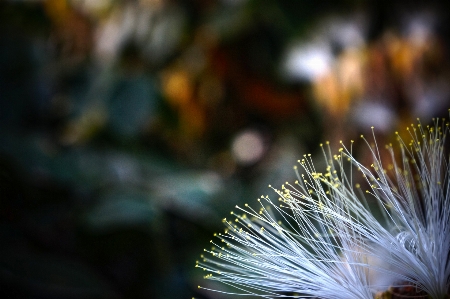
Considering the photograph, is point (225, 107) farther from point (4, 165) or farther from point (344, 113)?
point (4, 165)

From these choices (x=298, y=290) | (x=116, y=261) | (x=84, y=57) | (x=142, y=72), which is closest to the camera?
(x=298, y=290)

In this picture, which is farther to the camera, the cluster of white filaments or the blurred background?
the blurred background

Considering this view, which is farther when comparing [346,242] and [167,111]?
[167,111]

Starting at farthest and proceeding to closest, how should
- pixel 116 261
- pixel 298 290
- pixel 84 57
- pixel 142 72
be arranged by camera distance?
pixel 84 57
pixel 142 72
pixel 116 261
pixel 298 290

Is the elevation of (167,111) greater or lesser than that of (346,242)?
greater

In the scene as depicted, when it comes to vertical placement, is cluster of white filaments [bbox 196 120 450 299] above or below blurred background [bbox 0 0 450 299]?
below

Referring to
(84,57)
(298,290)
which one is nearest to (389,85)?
(298,290)

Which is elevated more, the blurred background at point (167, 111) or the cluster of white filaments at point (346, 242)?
the blurred background at point (167, 111)

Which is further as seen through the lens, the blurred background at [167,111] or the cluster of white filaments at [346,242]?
the blurred background at [167,111]
